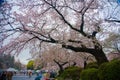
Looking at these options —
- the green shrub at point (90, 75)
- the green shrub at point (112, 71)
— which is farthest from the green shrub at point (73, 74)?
the green shrub at point (112, 71)

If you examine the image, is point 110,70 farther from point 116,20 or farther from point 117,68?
point 116,20

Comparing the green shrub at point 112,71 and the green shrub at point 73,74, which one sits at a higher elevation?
the green shrub at point 112,71

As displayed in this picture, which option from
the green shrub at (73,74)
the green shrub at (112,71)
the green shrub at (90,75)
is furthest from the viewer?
the green shrub at (73,74)

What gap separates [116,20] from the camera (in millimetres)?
13438

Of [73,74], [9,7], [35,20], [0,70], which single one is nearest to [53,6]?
[35,20]

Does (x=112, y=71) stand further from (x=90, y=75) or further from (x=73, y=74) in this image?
(x=73, y=74)

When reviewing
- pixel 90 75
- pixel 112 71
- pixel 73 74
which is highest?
pixel 112 71

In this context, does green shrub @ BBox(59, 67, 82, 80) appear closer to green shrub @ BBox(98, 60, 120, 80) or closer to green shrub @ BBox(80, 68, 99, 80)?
green shrub @ BBox(80, 68, 99, 80)

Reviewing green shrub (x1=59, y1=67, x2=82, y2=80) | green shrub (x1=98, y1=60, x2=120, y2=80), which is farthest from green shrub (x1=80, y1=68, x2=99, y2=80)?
green shrub (x1=59, y1=67, x2=82, y2=80)

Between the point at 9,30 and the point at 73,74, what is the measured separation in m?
8.12

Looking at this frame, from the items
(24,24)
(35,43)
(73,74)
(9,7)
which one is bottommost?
(73,74)

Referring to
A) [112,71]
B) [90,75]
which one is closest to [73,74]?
[90,75]

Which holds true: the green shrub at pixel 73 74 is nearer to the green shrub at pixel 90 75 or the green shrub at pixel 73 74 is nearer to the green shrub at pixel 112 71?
the green shrub at pixel 90 75

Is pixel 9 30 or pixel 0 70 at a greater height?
pixel 9 30
